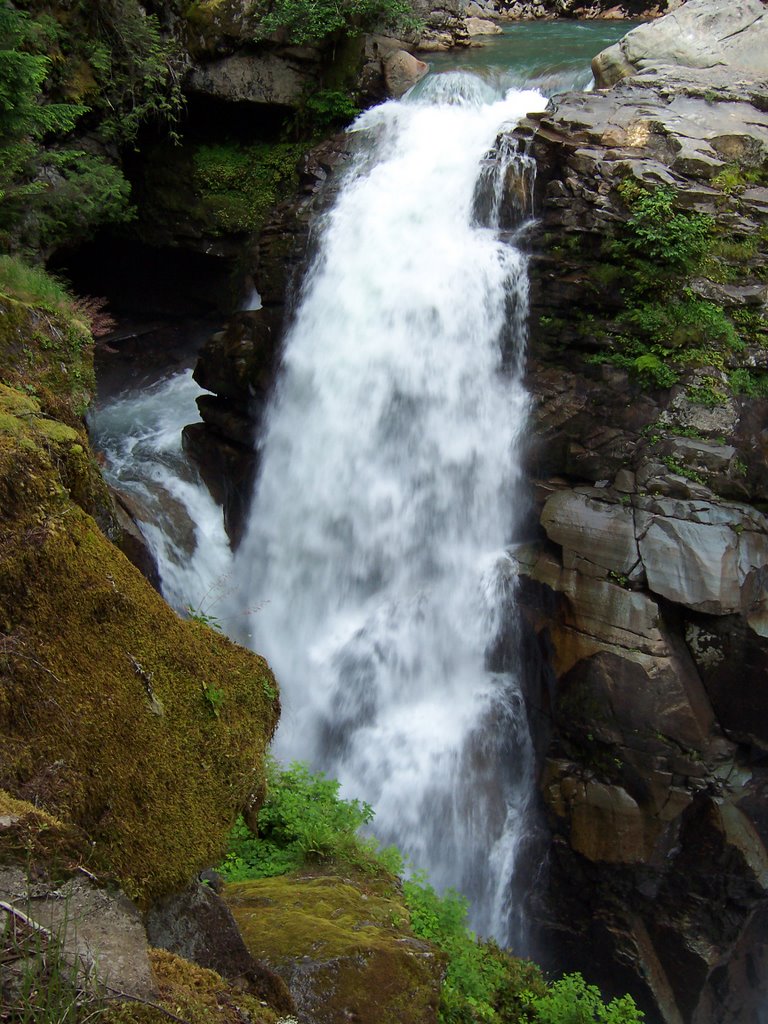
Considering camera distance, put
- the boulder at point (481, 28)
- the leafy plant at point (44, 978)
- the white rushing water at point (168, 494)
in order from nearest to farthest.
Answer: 1. the leafy plant at point (44, 978)
2. the white rushing water at point (168, 494)
3. the boulder at point (481, 28)

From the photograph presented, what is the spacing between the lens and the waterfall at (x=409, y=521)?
8289mm

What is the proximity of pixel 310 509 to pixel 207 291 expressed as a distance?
274 inches

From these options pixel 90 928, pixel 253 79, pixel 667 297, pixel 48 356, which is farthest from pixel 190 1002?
pixel 253 79

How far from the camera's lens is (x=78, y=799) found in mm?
2439

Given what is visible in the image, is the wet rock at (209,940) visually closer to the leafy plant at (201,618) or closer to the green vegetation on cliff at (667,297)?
the leafy plant at (201,618)

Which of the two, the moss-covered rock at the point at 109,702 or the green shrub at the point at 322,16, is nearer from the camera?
the moss-covered rock at the point at 109,702

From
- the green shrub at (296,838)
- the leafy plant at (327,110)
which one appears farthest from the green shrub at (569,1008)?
the leafy plant at (327,110)

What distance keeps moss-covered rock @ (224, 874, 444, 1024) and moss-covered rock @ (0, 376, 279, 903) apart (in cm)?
64

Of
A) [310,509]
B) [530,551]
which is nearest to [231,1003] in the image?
[530,551]

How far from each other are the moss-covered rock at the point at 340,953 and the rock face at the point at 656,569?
4.68 metres

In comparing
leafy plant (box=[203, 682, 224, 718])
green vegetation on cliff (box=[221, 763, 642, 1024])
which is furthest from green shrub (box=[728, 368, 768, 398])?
leafy plant (box=[203, 682, 224, 718])

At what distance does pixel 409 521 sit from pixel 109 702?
21.4 feet

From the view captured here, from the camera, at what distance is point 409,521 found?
911 centimetres

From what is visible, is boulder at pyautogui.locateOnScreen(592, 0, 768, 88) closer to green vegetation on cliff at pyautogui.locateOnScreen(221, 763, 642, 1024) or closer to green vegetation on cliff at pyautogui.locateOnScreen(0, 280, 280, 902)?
green vegetation on cliff at pyautogui.locateOnScreen(221, 763, 642, 1024)
